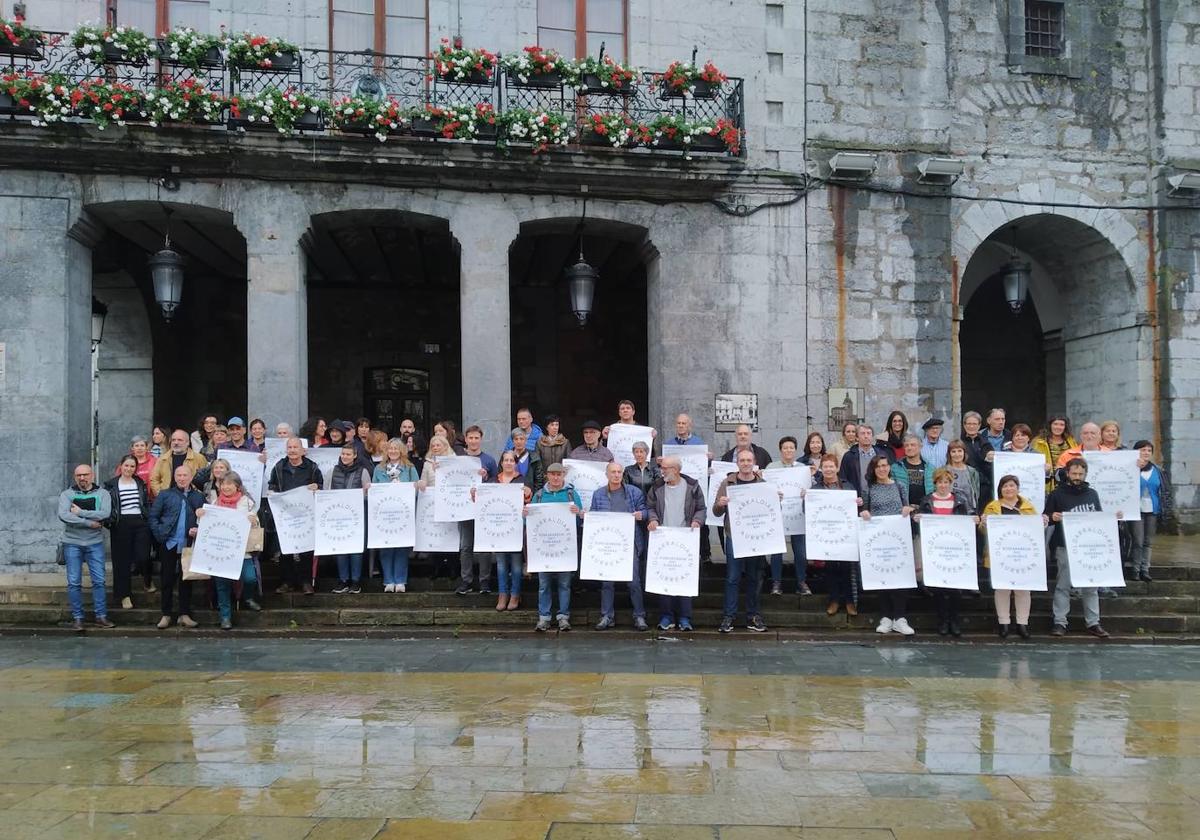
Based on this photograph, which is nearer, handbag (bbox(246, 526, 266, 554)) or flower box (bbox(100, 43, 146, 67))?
handbag (bbox(246, 526, 266, 554))

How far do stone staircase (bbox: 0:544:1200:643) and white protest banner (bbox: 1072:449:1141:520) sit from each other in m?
0.97

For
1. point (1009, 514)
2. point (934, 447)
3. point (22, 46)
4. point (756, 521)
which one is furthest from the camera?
point (22, 46)

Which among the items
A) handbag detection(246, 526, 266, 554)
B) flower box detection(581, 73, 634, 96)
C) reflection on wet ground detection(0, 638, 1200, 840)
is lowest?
reflection on wet ground detection(0, 638, 1200, 840)

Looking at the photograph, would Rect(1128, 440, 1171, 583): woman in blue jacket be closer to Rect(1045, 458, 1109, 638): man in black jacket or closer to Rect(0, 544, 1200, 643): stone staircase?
Rect(0, 544, 1200, 643): stone staircase

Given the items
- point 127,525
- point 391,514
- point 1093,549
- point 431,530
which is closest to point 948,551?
point 1093,549

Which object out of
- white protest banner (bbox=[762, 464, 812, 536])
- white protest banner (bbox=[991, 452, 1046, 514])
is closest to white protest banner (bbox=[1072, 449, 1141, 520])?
white protest banner (bbox=[991, 452, 1046, 514])

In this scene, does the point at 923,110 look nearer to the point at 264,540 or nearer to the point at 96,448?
the point at 264,540

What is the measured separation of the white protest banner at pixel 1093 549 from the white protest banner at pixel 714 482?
3.39 meters

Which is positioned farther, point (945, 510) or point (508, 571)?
point (508, 571)

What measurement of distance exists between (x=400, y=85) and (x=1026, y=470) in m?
9.15

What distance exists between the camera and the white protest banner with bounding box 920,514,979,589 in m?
9.17

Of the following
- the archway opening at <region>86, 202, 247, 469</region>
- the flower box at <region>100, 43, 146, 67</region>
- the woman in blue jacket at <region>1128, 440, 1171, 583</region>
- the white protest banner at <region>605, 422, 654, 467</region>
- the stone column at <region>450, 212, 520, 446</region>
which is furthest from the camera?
the archway opening at <region>86, 202, 247, 469</region>

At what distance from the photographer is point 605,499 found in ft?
31.2

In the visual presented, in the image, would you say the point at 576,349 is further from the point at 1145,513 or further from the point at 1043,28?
the point at 1145,513
